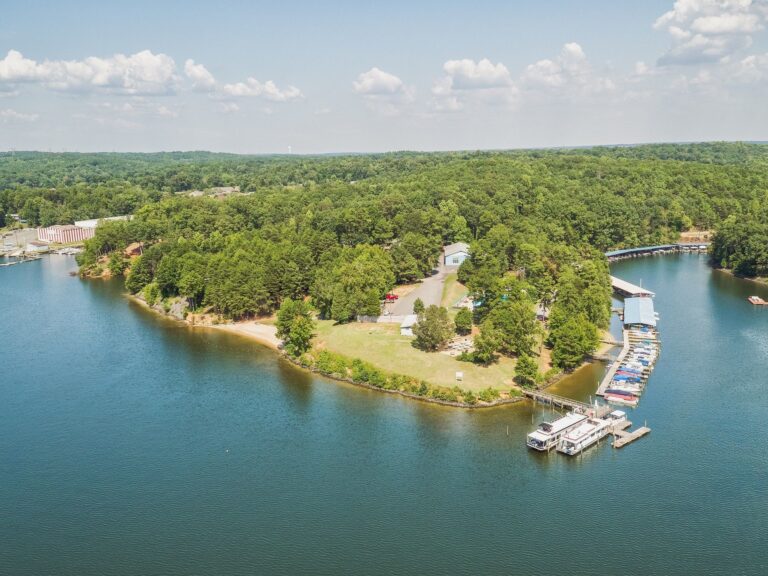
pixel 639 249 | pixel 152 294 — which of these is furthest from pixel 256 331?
pixel 639 249

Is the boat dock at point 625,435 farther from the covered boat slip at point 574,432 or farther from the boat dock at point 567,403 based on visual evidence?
the boat dock at point 567,403

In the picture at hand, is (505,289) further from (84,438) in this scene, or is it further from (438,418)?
(84,438)

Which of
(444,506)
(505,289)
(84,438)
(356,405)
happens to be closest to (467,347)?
(505,289)

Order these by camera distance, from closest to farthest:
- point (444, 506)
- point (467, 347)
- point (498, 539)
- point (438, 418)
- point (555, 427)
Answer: point (498, 539) < point (444, 506) < point (555, 427) < point (438, 418) < point (467, 347)

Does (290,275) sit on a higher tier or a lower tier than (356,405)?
higher

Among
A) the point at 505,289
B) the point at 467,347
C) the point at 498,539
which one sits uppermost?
the point at 505,289

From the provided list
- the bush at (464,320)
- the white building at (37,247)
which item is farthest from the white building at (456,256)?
the white building at (37,247)

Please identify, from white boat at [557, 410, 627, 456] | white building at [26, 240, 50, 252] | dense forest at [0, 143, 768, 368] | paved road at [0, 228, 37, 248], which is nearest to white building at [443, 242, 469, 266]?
dense forest at [0, 143, 768, 368]
